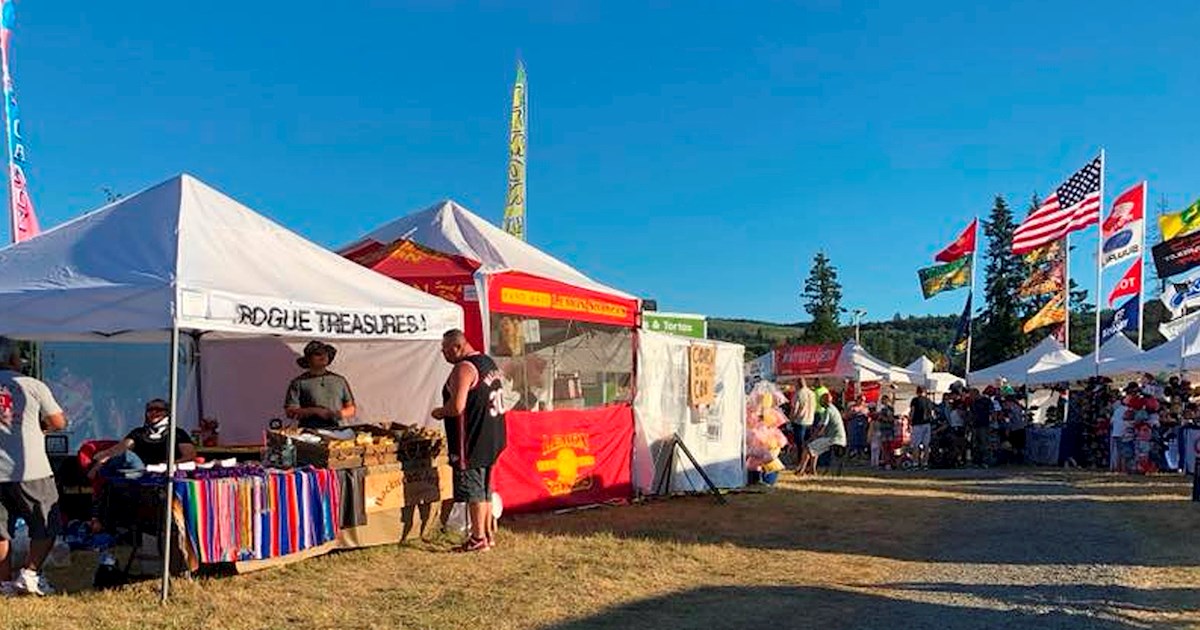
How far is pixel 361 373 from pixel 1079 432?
1525 cm

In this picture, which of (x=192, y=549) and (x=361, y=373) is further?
(x=361, y=373)

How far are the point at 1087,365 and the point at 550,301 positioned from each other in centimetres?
1725

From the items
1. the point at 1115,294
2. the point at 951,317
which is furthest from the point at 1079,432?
the point at 951,317

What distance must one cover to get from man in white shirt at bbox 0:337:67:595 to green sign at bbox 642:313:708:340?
441 inches

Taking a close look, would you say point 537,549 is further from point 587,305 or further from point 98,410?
point 98,410

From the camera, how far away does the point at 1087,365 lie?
22.6 m

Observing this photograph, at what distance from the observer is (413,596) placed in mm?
6402

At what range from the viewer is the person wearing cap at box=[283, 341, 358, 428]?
26.6 feet

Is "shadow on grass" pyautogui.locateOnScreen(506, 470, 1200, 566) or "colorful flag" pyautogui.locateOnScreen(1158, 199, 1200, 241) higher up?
"colorful flag" pyautogui.locateOnScreen(1158, 199, 1200, 241)

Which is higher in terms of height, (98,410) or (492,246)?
(492,246)

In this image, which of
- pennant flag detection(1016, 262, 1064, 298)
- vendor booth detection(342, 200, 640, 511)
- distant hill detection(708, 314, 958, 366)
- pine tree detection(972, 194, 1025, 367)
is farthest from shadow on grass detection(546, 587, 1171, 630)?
distant hill detection(708, 314, 958, 366)

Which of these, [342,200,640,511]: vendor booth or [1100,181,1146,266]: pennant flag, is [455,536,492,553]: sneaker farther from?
[1100,181,1146,266]: pennant flag

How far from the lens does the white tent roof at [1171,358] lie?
17.7 metres

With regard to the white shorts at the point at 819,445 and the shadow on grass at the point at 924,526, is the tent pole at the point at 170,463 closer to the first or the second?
the shadow on grass at the point at 924,526
